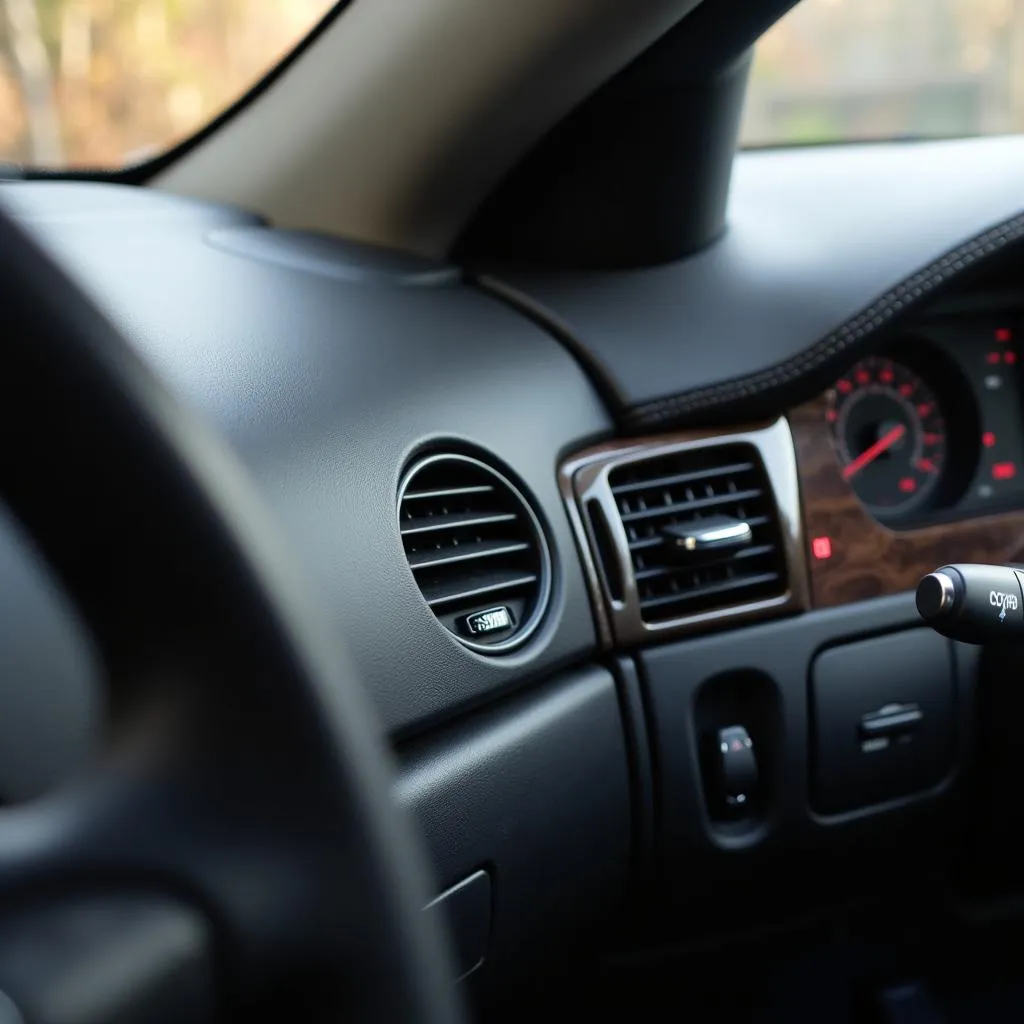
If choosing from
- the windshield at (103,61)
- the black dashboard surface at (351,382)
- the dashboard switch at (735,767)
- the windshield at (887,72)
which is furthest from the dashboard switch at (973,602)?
the windshield at (103,61)

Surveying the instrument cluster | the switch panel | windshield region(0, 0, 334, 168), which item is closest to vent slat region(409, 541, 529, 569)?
the switch panel

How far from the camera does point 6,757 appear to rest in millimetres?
688

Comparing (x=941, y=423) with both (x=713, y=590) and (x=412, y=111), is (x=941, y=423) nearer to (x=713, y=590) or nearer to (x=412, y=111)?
(x=713, y=590)

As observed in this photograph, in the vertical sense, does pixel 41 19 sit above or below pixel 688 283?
above

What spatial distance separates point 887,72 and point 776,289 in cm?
179

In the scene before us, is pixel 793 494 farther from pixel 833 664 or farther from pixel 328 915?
pixel 328 915

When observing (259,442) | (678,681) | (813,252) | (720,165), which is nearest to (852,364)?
(813,252)

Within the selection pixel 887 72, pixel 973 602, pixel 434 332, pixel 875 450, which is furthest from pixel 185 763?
pixel 887 72

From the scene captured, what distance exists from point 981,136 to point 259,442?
1.28 meters

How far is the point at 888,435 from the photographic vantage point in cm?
179

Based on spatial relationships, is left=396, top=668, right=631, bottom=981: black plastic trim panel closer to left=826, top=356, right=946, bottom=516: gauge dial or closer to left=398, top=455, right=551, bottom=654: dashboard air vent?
left=398, top=455, right=551, bottom=654: dashboard air vent

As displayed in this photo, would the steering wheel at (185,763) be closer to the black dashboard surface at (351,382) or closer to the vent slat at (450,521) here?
the black dashboard surface at (351,382)

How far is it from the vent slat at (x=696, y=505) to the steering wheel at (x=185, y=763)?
0.93 m

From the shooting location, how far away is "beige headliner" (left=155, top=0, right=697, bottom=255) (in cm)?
143
